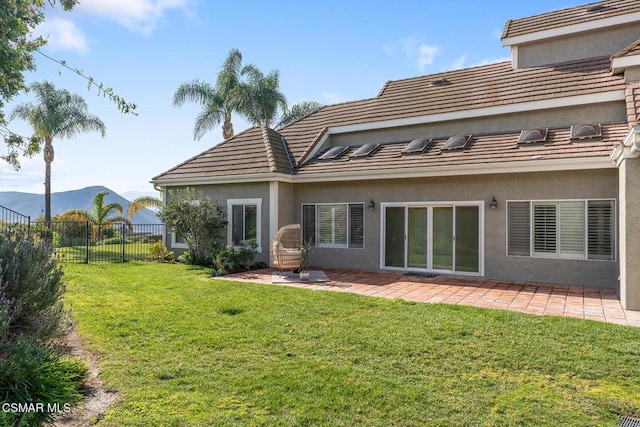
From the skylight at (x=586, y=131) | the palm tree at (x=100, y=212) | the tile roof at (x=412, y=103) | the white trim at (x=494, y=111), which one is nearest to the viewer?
the skylight at (x=586, y=131)

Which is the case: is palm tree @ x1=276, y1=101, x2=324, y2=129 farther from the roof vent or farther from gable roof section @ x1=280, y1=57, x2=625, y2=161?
the roof vent

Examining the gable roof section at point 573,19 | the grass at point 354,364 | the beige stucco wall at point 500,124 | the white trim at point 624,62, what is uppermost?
the gable roof section at point 573,19

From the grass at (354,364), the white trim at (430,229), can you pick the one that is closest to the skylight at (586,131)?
the white trim at (430,229)

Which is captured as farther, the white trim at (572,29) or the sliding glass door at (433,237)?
the white trim at (572,29)

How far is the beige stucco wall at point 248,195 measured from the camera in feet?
47.6

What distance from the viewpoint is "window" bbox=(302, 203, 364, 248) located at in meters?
14.1

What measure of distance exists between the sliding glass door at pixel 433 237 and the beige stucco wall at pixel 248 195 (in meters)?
4.44

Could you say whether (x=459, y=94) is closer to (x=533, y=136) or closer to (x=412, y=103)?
(x=412, y=103)

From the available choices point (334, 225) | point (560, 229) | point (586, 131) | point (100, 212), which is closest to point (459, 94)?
point (586, 131)

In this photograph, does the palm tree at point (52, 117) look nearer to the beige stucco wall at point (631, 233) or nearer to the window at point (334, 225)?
the window at point (334, 225)

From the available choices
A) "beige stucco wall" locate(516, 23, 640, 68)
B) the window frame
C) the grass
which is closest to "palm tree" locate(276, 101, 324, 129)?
"beige stucco wall" locate(516, 23, 640, 68)

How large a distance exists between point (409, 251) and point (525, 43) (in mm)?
9285

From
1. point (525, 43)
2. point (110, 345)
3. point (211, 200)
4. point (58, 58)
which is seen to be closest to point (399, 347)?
point (110, 345)

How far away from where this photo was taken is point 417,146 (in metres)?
13.8
